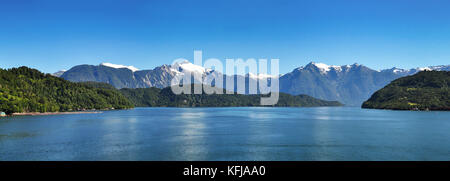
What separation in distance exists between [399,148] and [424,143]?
12.0 metres
